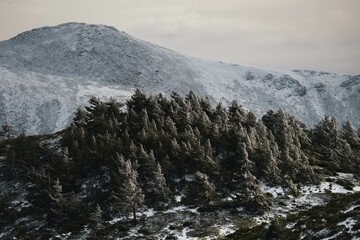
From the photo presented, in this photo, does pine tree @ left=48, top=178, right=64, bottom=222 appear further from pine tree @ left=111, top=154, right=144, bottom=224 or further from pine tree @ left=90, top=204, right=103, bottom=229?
pine tree @ left=111, top=154, right=144, bottom=224

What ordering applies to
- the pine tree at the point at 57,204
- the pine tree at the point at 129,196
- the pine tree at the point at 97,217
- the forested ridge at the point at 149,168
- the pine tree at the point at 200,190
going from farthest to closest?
the pine tree at the point at 200,190, the forested ridge at the point at 149,168, the pine tree at the point at 57,204, the pine tree at the point at 129,196, the pine tree at the point at 97,217

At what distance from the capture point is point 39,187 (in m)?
51.2

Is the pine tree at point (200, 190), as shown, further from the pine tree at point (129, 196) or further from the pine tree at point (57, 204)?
the pine tree at point (57, 204)

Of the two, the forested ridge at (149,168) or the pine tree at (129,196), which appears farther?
the forested ridge at (149,168)

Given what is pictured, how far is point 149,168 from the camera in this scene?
176 ft

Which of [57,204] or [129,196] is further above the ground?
[129,196]

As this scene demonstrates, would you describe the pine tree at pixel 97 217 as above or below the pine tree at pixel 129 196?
below

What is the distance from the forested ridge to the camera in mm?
47750

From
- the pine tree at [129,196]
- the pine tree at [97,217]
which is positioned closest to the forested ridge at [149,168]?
the pine tree at [129,196]

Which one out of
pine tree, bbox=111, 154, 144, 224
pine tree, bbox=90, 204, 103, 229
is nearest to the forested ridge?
pine tree, bbox=111, 154, 144, 224

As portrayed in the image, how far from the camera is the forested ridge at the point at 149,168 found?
1880 inches

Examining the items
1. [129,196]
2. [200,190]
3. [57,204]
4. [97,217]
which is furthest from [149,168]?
[57,204]

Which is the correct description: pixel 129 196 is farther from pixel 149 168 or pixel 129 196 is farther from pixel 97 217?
pixel 149 168

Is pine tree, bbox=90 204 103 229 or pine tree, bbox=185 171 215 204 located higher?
pine tree, bbox=185 171 215 204
